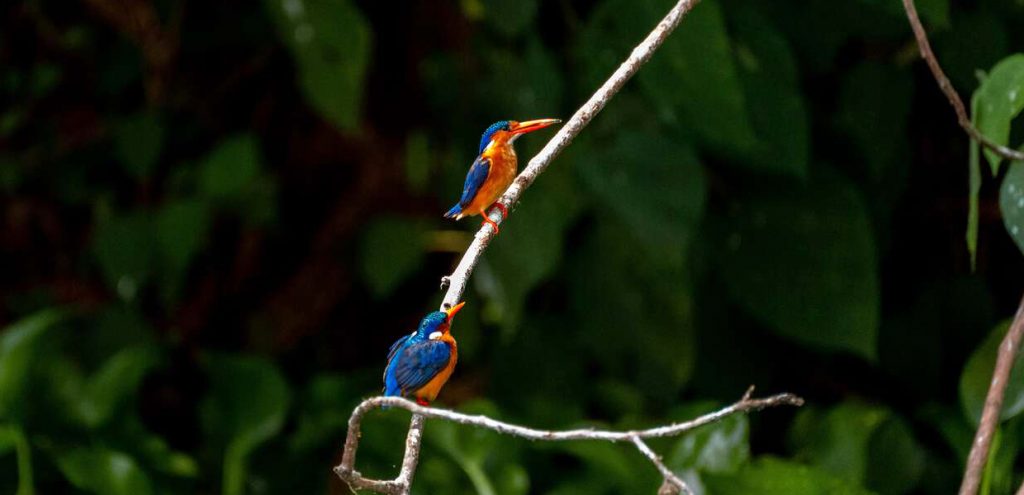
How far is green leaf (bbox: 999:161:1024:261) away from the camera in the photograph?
3.84 feet

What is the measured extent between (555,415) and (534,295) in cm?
35

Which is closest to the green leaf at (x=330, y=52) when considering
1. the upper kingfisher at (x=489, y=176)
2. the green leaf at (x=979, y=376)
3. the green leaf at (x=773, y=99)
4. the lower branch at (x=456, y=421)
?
the green leaf at (x=773, y=99)

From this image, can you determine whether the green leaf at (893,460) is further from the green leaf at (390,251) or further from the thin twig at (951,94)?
the thin twig at (951,94)

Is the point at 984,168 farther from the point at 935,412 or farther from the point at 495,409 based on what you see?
the point at 495,409

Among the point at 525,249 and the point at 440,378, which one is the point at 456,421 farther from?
the point at 525,249

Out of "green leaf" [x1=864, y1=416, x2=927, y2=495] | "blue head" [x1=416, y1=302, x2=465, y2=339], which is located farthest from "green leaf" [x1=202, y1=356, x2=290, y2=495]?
"blue head" [x1=416, y1=302, x2=465, y2=339]

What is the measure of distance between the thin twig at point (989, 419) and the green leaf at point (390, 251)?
1506mm

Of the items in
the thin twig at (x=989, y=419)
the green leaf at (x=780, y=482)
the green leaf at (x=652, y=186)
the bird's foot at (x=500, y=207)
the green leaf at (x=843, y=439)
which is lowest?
the green leaf at (x=843, y=439)

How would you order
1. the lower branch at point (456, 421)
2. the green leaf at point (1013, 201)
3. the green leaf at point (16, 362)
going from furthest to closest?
the green leaf at point (16, 362)
the green leaf at point (1013, 201)
the lower branch at point (456, 421)

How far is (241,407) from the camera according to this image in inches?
91.5

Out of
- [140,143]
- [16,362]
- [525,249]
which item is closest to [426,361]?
[525,249]

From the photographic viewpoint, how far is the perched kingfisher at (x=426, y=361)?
30.1 inches

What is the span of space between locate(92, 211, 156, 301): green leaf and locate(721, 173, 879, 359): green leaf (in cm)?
118

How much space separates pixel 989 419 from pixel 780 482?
0.79 meters
